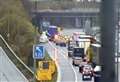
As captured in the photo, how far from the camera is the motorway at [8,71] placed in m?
31.9

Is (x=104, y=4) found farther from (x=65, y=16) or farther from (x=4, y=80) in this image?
(x=65, y=16)

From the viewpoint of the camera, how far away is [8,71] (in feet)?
115

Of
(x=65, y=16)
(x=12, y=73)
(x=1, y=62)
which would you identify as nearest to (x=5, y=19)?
(x=65, y=16)

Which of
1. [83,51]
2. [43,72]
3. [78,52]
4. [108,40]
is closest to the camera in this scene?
[108,40]

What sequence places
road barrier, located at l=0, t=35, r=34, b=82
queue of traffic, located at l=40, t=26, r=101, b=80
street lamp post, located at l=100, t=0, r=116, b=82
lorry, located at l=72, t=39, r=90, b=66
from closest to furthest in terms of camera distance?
street lamp post, located at l=100, t=0, r=116, b=82 < road barrier, located at l=0, t=35, r=34, b=82 < queue of traffic, located at l=40, t=26, r=101, b=80 < lorry, located at l=72, t=39, r=90, b=66

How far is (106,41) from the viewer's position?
3.15 meters

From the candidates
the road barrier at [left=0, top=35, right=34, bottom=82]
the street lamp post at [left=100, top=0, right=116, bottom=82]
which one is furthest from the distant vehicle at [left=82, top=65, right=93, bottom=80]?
the street lamp post at [left=100, top=0, right=116, bottom=82]

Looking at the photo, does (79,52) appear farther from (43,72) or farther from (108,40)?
(108,40)

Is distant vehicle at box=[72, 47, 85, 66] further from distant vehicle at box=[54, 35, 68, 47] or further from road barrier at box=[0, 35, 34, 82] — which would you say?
distant vehicle at box=[54, 35, 68, 47]

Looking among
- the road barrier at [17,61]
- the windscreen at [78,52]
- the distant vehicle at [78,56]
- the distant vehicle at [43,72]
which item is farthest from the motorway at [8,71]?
the windscreen at [78,52]

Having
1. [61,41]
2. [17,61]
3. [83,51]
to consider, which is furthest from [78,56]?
[61,41]

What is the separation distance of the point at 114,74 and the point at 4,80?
30.4m

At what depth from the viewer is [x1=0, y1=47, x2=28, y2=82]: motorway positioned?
3194 cm

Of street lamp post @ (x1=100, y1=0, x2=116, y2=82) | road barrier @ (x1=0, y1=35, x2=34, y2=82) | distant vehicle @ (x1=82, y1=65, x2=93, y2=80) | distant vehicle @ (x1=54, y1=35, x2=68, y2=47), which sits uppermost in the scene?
street lamp post @ (x1=100, y1=0, x2=116, y2=82)
